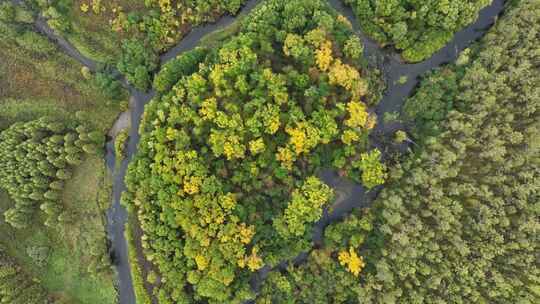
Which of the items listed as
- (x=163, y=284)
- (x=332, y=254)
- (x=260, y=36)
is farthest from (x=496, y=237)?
(x=163, y=284)

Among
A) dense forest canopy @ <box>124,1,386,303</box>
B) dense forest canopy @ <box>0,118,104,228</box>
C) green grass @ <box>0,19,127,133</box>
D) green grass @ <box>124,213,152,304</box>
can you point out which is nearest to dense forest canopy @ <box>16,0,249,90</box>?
green grass @ <box>0,19,127,133</box>

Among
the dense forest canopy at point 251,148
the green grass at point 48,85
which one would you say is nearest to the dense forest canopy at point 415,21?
the dense forest canopy at point 251,148

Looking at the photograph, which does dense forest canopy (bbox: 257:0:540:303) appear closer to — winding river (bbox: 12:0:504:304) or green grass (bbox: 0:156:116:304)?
winding river (bbox: 12:0:504:304)

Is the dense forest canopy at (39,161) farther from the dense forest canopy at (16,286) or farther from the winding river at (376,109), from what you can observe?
the winding river at (376,109)

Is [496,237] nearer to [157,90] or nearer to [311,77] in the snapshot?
[311,77]

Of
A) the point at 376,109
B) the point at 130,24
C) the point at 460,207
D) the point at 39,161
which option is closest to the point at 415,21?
the point at 376,109

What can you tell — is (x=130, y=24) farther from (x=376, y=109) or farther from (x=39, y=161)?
(x=376, y=109)
